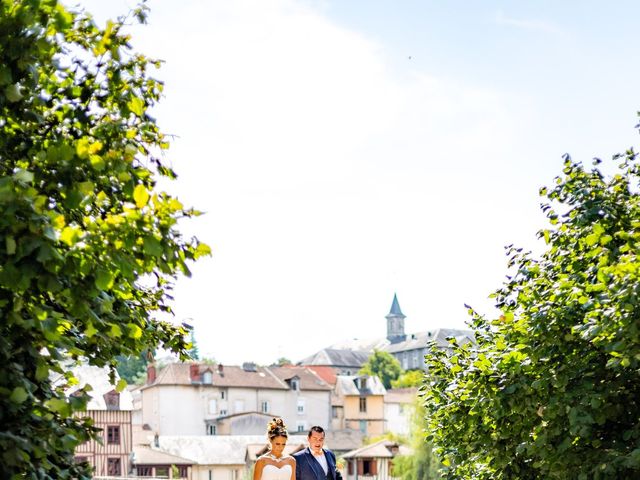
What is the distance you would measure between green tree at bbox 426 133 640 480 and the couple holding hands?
7.98ft

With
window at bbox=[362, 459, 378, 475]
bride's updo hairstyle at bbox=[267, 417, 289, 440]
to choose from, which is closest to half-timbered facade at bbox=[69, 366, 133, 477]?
window at bbox=[362, 459, 378, 475]

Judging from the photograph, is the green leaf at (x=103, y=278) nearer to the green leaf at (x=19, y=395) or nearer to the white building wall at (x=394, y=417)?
the green leaf at (x=19, y=395)

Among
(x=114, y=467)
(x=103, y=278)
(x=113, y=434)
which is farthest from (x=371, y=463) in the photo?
(x=103, y=278)

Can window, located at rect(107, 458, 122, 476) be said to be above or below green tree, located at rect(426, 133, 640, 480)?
below

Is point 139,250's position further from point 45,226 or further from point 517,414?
point 517,414

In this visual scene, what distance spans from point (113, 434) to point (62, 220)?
59.2 metres

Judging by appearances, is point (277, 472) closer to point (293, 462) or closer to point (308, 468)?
point (293, 462)

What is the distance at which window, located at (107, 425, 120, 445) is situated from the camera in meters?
61.5

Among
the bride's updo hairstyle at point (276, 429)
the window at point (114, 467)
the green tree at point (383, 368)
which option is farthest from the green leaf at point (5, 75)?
the green tree at point (383, 368)

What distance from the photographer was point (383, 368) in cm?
15675

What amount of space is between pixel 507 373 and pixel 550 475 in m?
1.34

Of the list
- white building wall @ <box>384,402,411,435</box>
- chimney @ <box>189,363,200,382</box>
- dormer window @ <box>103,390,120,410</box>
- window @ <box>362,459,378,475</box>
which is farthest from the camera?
white building wall @ <box>384,402,411,435</box>

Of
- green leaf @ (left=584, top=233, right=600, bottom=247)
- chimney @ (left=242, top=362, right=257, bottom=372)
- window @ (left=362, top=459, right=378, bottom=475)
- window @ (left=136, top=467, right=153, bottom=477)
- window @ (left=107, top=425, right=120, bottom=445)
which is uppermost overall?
chimney @ (left=242, top=362, right=257, bottom=372)

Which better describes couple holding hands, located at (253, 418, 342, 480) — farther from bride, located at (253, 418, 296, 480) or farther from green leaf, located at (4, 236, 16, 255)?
green leaf, located at (4, 236, 16, 255)
